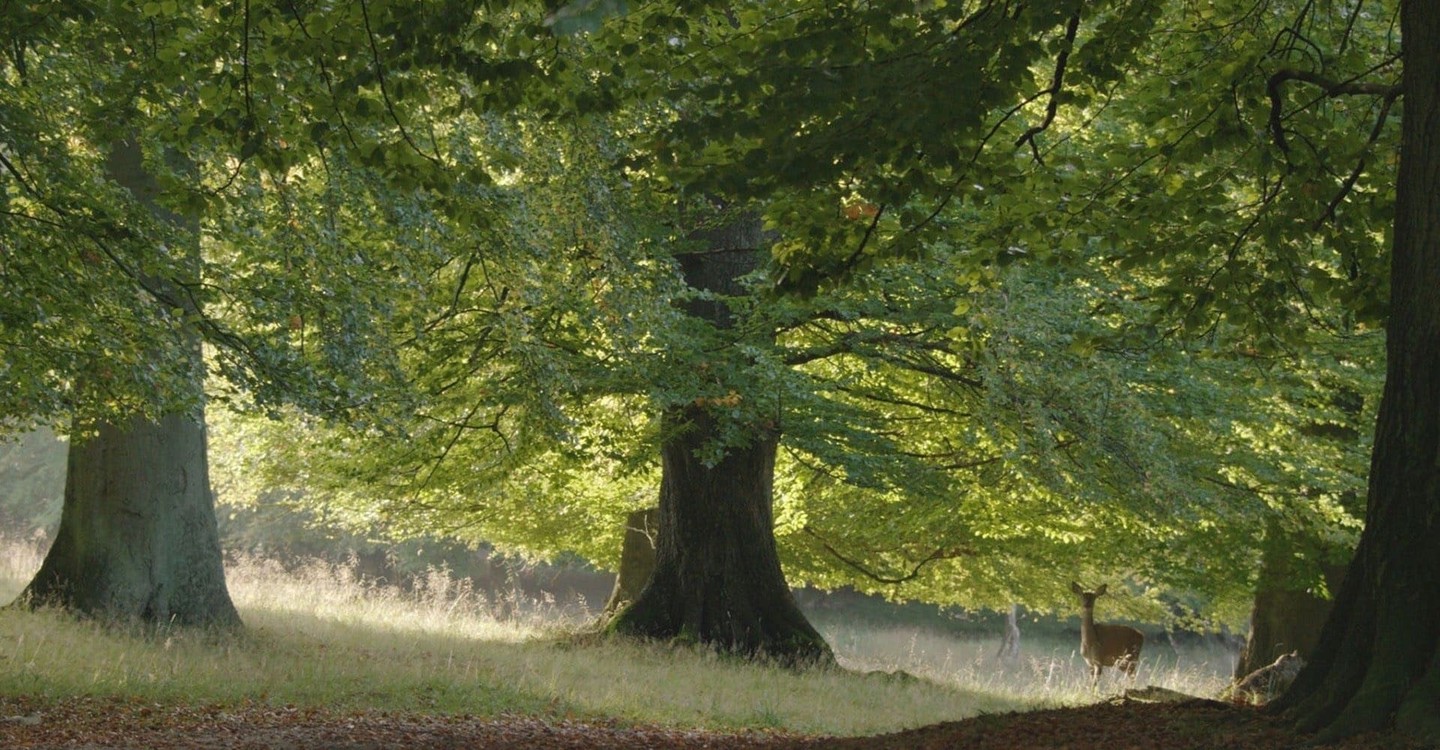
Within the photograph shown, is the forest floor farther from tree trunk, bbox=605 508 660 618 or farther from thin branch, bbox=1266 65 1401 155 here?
tree trunk, bbox=605 508 660 618

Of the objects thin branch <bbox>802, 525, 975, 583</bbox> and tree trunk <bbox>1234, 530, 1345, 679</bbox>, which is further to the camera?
thin branch <bbox>802, 525, 975, 583</bbox>

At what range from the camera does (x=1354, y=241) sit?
336 inches

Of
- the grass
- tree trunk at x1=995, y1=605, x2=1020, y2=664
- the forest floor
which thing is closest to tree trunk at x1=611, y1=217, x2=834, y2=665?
the grass

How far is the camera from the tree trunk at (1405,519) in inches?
221

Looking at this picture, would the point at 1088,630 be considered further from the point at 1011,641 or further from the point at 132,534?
the point at 132,534

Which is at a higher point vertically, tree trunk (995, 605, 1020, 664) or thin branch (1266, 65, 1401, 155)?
thin branch (1266, 65, 1401, 155)

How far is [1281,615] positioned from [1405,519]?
41.8ft

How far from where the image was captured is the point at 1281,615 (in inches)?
685

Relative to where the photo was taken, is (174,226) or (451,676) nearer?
(174,226)

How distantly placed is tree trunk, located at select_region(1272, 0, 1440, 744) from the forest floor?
9.3 inches

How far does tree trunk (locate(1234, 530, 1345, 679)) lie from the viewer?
55.1 ft

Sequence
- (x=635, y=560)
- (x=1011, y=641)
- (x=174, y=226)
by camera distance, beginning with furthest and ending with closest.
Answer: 1. (x=1011, y=641)
2. (x=635, y=560)
3. (x=174, y=226)

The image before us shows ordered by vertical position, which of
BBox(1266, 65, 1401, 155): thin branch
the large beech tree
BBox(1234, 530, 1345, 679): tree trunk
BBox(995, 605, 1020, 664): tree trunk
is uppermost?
BBox(1266, 65, 1401, 155): thin branch

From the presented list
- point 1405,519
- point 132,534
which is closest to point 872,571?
point 132,534
